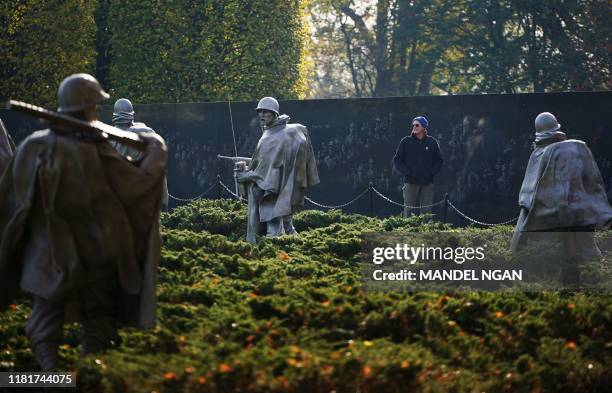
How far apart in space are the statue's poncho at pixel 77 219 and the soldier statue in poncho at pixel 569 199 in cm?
543

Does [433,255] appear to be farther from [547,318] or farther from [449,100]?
[449,100]

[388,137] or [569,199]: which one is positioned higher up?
[388,137]

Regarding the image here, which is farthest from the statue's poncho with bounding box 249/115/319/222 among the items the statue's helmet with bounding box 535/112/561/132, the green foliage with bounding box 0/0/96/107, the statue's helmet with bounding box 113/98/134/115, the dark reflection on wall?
the green foliage with bounding box 0/0/96/107

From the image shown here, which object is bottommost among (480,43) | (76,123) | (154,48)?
(76,123)

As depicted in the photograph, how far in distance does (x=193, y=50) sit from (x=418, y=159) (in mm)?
11157

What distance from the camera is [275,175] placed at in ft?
57.8

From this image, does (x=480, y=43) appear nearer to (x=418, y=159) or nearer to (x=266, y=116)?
(x=418, y=159)

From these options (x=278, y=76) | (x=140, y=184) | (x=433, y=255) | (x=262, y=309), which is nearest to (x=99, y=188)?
(x=140, y=184)

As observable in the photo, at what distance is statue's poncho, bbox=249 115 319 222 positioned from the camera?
1759cm

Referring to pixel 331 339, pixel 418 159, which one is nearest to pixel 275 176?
pixel 418 159

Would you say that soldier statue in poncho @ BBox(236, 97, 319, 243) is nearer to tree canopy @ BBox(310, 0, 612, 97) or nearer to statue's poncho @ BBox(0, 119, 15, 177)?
statue's poncho @ BBox(0, 119, 15, 177)

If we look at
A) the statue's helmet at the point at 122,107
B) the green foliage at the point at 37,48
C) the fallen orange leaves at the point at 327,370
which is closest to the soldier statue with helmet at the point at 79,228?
the fallen orange leaves at the point at 327,370

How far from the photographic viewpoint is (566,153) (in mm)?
13711

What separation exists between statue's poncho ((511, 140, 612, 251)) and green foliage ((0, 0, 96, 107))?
58.7 ft
